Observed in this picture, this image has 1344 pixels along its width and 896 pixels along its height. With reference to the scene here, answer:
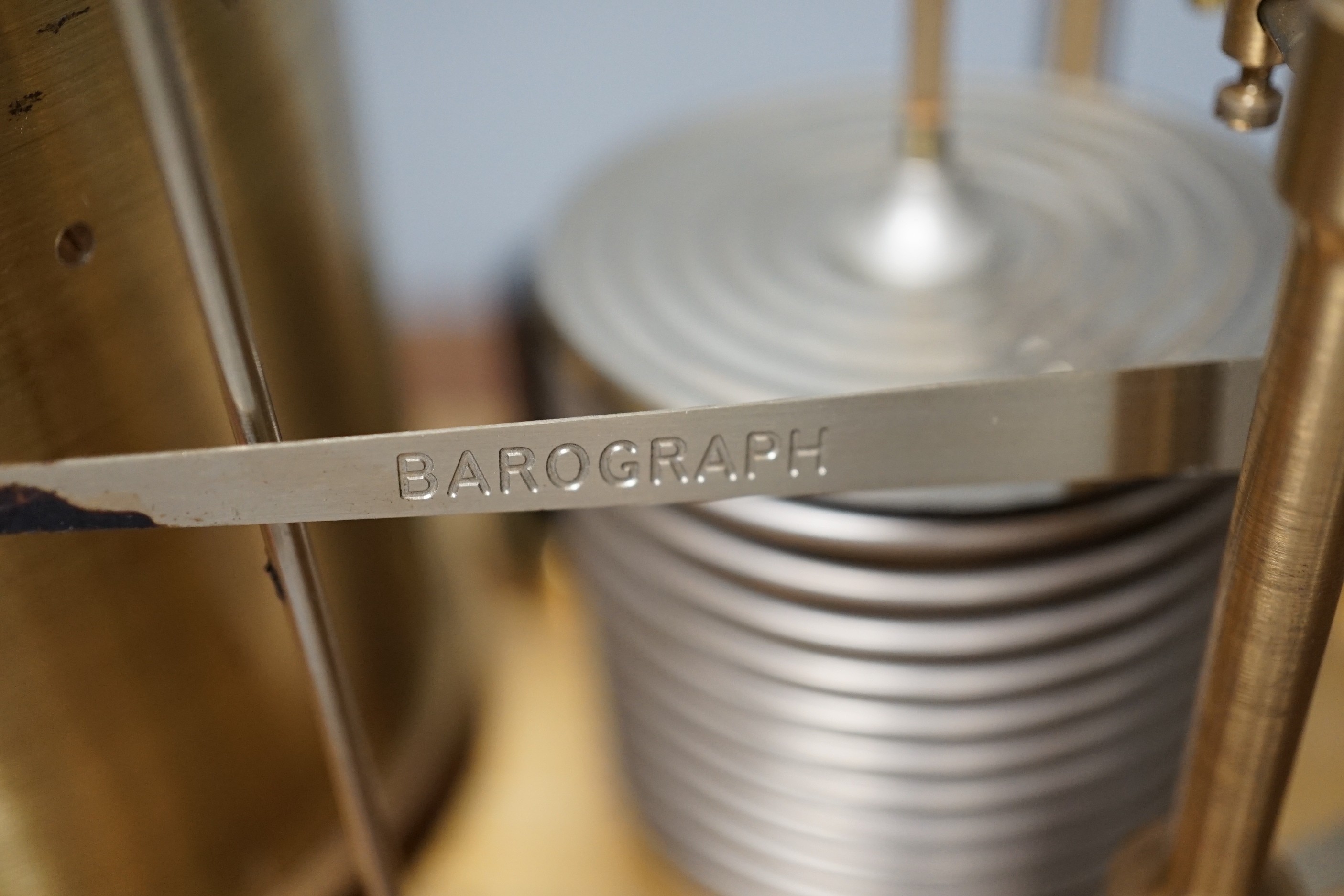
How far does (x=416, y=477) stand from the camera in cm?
20

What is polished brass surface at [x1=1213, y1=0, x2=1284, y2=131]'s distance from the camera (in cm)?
19

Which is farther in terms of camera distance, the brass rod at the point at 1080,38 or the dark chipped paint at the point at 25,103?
the brass rod at the point at 1080,38

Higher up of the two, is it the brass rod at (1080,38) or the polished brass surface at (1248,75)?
the polished brass surface at (1248,75)

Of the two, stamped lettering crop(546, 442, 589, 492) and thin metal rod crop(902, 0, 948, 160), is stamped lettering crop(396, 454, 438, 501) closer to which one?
stamped lettering crop(546, 442, 589, 492)

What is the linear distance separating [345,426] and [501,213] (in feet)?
0.91

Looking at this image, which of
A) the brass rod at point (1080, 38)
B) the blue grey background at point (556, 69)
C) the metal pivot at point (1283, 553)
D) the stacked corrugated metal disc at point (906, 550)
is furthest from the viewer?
the blue grey background at point (556, 69)

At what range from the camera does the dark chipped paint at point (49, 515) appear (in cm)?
20

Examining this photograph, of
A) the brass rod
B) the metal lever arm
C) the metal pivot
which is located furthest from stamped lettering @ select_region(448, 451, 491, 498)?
the brass rod

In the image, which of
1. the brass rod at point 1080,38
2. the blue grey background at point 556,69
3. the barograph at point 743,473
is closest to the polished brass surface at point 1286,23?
the barograph at point 743,473

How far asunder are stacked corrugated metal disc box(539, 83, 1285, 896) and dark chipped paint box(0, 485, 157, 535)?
12 centimetres

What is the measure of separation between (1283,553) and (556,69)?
0.44 meters

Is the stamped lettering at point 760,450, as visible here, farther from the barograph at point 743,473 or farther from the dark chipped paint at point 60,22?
the dark chipped paint at point 60,22

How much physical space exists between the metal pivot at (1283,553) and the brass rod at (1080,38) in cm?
25

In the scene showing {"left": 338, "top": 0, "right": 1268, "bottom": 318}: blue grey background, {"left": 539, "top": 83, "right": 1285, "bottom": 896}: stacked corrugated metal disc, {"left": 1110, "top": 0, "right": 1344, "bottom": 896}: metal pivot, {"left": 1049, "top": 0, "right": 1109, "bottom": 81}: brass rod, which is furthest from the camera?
{"left": 338, "top": 0, "right": 1268, "bottom": 318}: blue grey background
